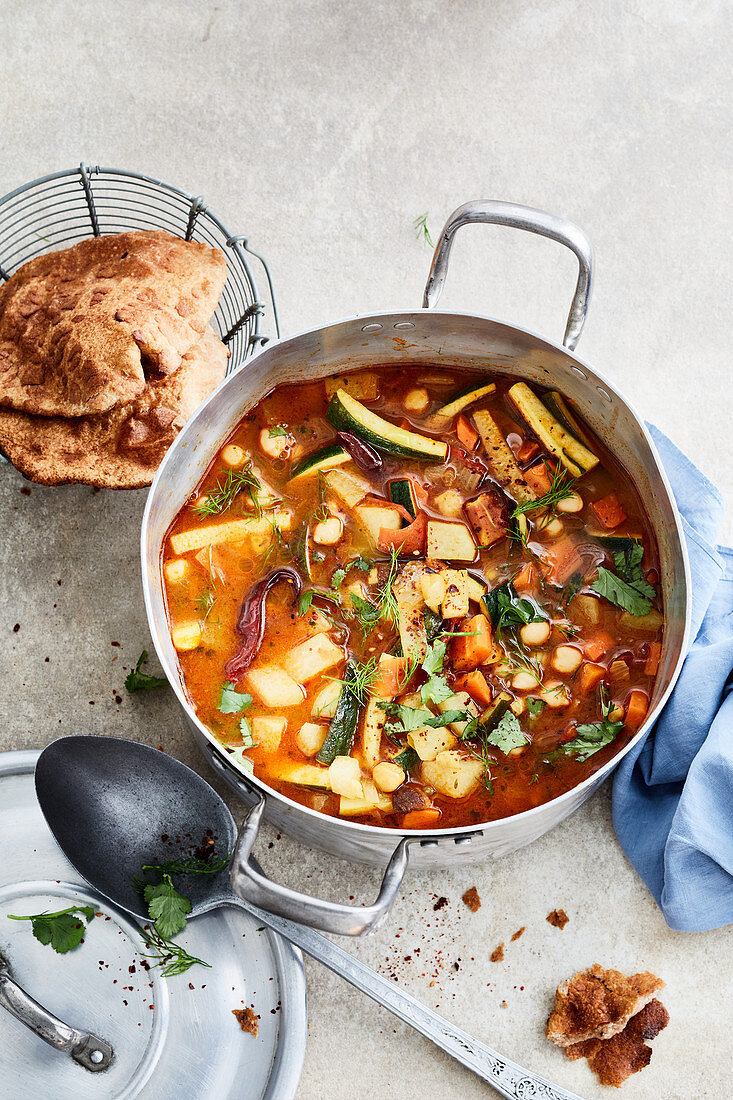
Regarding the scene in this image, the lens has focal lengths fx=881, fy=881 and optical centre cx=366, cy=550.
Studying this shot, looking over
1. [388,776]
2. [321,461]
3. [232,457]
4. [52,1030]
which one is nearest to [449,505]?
[321,461]

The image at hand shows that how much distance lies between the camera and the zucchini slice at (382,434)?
2.07m

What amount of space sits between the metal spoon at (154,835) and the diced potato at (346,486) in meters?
0.76

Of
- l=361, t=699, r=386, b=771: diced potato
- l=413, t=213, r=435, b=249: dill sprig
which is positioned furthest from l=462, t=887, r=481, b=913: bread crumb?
l=413, t=213, r=435, b=249: dill sprig

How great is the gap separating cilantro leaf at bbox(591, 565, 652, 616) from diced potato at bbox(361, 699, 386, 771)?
22.5 inches

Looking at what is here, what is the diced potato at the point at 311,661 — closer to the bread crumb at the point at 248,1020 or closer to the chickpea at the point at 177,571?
the chickpea at the point at 177,571

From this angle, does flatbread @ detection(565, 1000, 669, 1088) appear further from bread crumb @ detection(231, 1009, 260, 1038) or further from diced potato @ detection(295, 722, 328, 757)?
diced potato @ detection(295, 722, 328, 757)

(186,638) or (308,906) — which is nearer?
(308,906)

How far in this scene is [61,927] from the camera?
2.14 m

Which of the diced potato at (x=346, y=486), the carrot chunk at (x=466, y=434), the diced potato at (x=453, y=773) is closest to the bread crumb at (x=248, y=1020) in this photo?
the diced potato at (x=453, y=773)

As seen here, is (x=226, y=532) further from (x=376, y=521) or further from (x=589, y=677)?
(x=589, y=677)

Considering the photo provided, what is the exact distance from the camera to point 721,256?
8.64 ft

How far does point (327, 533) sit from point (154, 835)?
34.1 inches

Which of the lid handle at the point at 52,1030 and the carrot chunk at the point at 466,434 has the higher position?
the carrot chunk at the point at 466,434

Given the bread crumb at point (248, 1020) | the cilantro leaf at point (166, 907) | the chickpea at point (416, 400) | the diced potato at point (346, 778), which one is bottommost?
the bread crumb at point (248, 1020)
